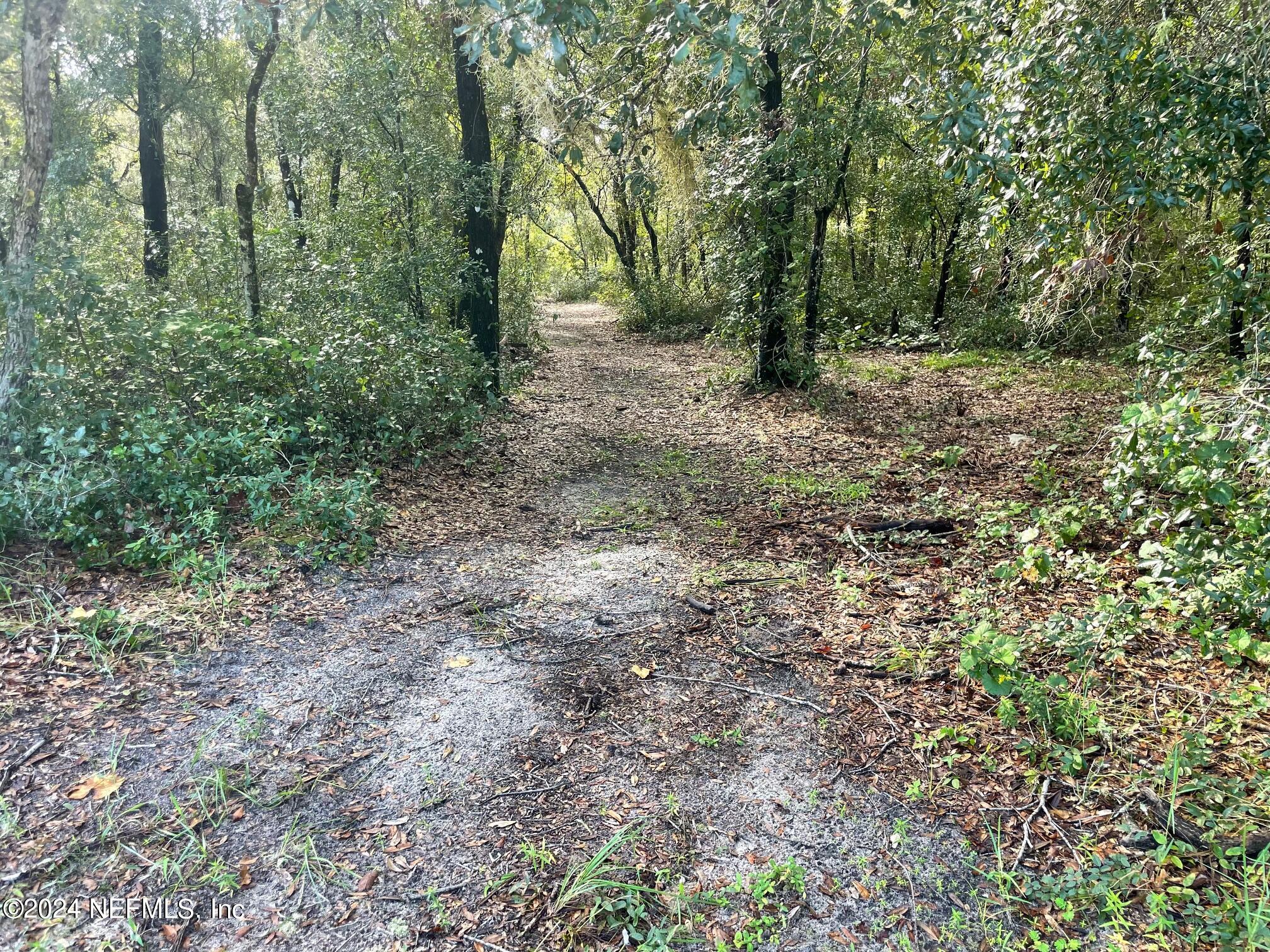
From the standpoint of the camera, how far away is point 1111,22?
182 inches

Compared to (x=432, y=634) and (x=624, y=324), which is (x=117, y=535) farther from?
(x=624, y=324)

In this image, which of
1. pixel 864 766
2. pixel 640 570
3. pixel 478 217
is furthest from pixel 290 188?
pixel 864 766

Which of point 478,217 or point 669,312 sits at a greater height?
point 478,217

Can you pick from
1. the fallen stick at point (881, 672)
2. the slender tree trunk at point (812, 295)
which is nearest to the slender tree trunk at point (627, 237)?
the slender tree trunk at point (812, 295)

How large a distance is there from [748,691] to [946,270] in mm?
13205

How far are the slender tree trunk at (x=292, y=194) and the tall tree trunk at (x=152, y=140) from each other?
1.65m

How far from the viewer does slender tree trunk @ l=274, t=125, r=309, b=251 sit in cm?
959

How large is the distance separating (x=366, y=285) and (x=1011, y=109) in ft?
20.6

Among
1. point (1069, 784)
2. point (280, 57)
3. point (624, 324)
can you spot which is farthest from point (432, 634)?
point (624, 324)

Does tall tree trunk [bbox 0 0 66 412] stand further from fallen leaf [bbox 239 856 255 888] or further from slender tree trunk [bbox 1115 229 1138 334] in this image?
slender tree trunk [bbox 1115 229 1138 334]

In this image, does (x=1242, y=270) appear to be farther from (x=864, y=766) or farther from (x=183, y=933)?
(x=183, y=933)

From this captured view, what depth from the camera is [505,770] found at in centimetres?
265

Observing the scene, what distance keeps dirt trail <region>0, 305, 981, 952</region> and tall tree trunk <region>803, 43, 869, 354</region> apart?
5.94 metres

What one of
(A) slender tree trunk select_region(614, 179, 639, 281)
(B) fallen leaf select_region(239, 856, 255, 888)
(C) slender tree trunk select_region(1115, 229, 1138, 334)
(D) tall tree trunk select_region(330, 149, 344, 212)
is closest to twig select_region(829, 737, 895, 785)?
(B) fallen leaf select_region(239, 856, 255, 888)
